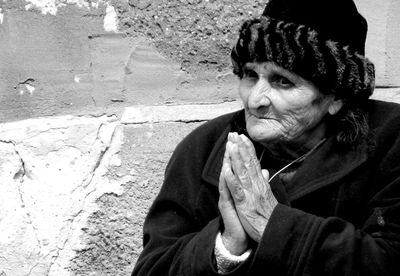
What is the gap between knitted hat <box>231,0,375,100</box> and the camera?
2.46 metres

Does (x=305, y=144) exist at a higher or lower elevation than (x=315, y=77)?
lower

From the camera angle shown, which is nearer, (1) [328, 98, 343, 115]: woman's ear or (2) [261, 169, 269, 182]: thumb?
(2) [261, 169, 269, 182]: thumb

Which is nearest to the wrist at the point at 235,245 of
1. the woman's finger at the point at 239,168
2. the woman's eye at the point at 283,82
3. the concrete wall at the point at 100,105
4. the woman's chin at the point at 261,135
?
the woman's finger at the point at 239,168

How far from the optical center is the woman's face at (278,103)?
2.50 metres

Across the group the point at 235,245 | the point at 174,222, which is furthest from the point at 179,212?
the point at 235,245

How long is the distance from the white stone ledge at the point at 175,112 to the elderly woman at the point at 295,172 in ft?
0.92

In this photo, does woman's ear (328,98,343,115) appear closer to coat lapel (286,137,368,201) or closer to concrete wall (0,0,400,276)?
coat lapel (286,137,368,201)

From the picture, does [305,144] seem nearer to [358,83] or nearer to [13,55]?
[358,83]

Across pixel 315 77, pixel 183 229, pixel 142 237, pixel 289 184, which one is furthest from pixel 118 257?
pixel 315 77

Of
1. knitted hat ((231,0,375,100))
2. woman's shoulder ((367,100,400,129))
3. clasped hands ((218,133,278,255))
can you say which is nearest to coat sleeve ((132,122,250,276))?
clasped hands ((218,133,278,255))

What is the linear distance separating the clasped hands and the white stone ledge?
52 cm

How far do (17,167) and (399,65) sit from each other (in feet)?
3.84

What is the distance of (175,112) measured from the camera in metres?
2.95

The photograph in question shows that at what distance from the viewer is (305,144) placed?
2.60 meters
